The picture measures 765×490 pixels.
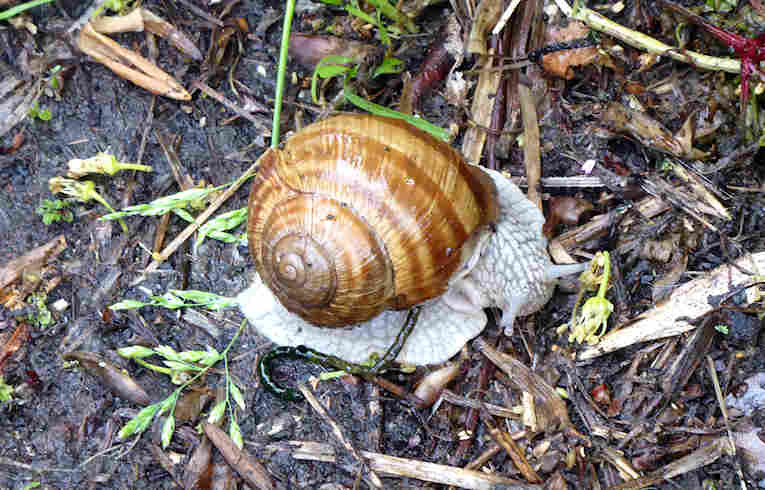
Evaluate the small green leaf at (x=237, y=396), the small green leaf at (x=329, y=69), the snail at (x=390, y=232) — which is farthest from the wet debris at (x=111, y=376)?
the small green leaf at (x=329, y=69)

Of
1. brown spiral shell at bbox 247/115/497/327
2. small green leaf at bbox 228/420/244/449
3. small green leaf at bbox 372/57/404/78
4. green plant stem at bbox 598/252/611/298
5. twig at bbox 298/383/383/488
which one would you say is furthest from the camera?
small green leaf at bbox 372/57/404/78

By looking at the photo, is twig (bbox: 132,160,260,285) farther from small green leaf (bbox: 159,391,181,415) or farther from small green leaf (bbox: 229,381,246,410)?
small green leaf (bbox: 229,381,246,410)

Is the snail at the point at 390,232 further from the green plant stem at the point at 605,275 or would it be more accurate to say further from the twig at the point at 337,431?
the twig at the point at 337,431

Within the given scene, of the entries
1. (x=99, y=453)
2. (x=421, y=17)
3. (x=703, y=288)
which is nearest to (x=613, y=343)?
(x=703, y=288)

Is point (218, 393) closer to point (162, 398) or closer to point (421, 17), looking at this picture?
point (162, 398)

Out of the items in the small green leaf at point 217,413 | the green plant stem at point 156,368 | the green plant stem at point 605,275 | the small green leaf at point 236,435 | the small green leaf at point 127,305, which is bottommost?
the small green leaf at point 236,435

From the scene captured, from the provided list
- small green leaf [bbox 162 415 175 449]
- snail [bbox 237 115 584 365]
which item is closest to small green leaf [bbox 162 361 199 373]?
small green leaf [bbox 162 415 175 449]
